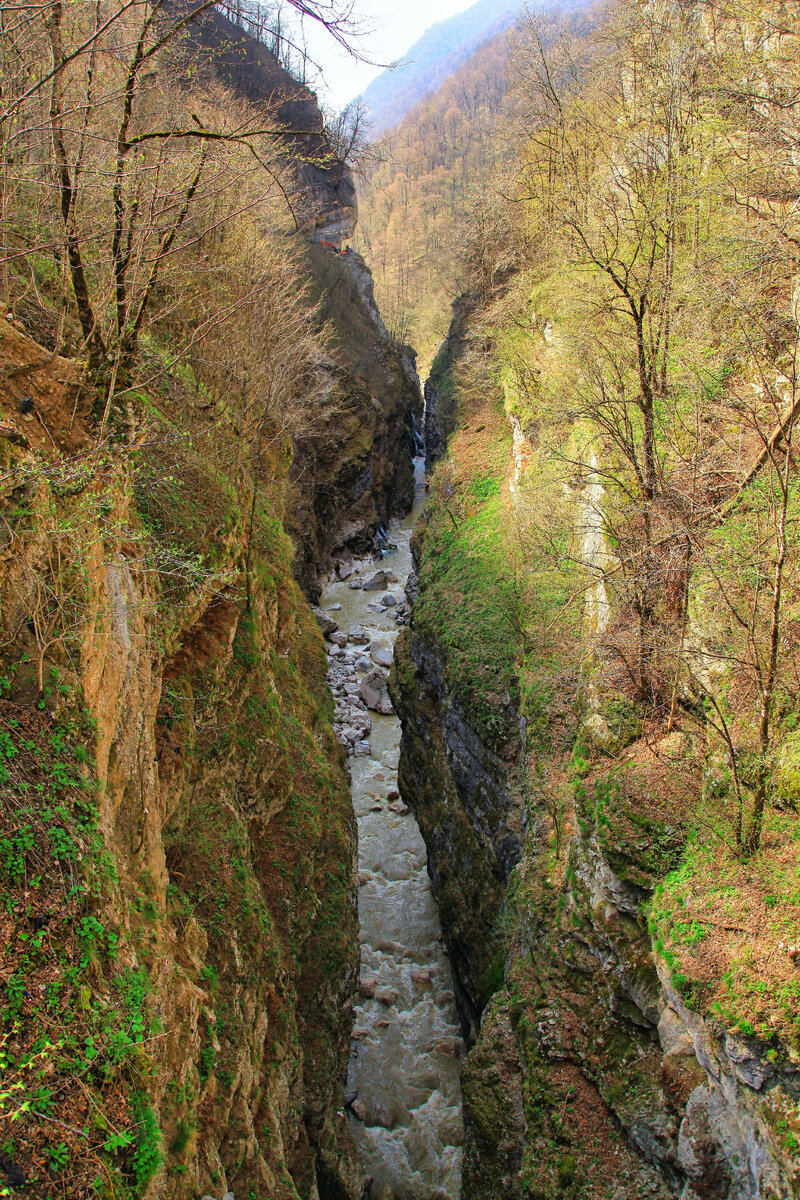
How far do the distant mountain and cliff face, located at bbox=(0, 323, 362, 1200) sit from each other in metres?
134

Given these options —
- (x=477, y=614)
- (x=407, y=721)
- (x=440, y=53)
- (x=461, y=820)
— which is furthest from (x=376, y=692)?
(x=440, y=53)

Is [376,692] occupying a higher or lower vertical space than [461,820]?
lower

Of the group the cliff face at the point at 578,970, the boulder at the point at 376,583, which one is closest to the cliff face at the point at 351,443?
the boulder at the point at 376,583

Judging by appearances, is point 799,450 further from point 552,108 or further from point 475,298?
point 475,298

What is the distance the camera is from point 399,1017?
13156 mm

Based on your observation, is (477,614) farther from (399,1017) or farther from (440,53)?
(440,53)

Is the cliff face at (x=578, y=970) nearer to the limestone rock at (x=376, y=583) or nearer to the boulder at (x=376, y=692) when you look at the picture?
the boulder at (x=376, y=692)

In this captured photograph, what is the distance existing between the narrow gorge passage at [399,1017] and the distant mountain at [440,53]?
429ft

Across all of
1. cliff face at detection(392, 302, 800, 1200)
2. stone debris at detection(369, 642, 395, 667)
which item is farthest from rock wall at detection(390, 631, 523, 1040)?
stone debris at detection(369, 642, 395, 667)

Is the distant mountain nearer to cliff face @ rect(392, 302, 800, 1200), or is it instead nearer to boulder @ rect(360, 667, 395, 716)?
boulder @ rect(360, 667, 395, 716)

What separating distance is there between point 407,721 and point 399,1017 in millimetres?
7533

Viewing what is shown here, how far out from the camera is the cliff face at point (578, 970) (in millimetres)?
5684

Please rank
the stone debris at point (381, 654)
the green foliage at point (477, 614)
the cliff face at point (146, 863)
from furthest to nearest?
the stone debris at point (381, 654) < the green foliage at point (477, 614) < the cliff face at point (146, 863)

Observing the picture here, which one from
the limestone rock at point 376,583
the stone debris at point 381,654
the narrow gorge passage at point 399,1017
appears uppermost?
the limestone rock at point 376,583
